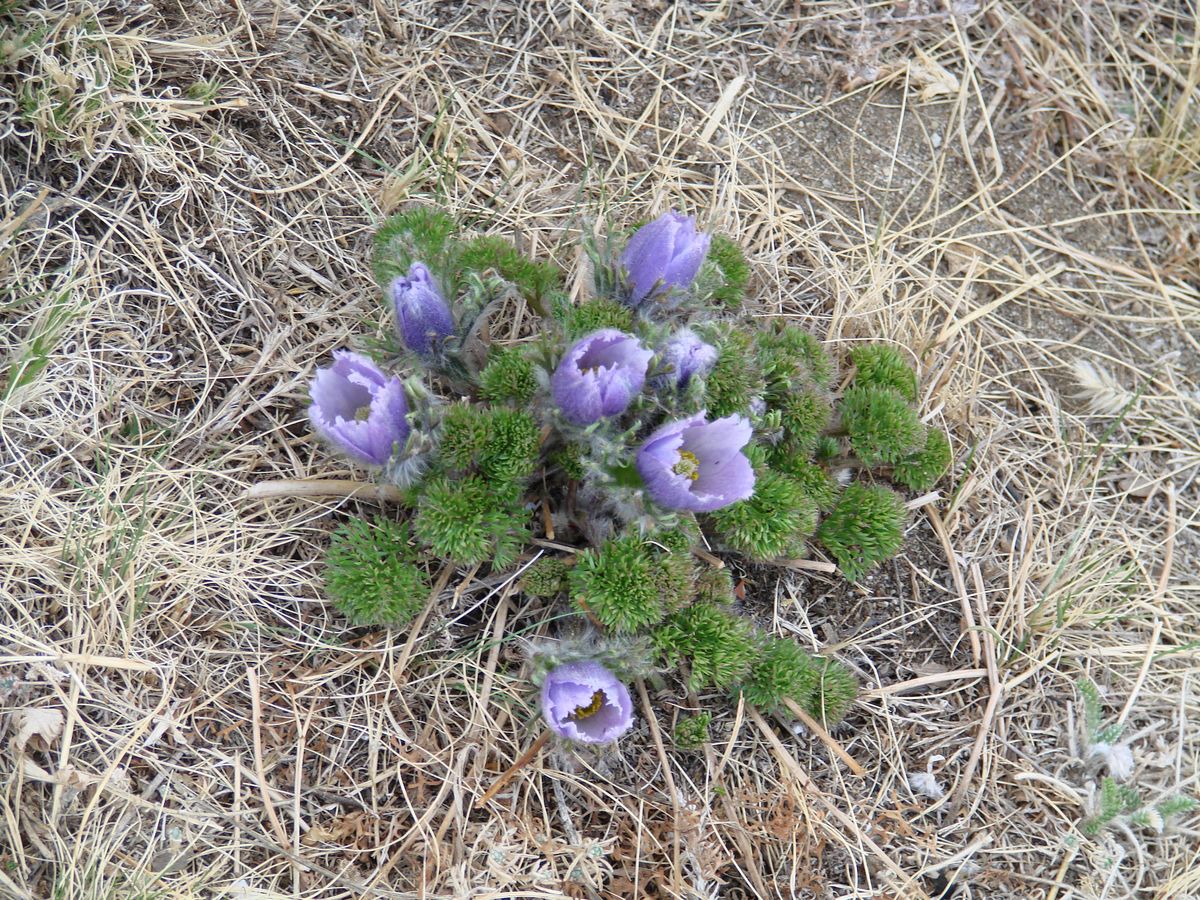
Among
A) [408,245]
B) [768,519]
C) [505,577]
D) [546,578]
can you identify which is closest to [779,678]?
[768,519]

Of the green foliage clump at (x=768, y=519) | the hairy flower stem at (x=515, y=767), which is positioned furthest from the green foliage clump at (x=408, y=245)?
the hairy flower stem at (x=515, y=767)

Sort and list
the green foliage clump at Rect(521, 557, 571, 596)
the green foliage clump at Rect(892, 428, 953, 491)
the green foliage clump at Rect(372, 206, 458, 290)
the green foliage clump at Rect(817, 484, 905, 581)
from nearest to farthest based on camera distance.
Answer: the green foliage clump at Rect(521, 557, 571, 596) → the green foliage clump at Rect(372, 206, 458, 290) → the green foliage clump at Rect(817, 484, 905, 581) → the green foliage clump at Rect(892, 428, 953, 491)

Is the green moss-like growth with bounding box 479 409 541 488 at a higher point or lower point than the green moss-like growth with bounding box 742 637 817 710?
higher

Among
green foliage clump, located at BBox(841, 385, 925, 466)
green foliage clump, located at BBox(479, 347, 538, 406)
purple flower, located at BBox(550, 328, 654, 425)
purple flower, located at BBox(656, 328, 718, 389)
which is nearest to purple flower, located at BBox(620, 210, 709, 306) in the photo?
purple flower, located at BBox(656, 328, 718, 389)

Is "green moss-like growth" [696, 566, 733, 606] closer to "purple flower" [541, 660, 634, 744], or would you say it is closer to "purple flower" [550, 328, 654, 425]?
"purple flower" [541, 660, 634, 744]

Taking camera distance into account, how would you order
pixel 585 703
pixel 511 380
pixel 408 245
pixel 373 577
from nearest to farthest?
1. pixel 585 703
2. pixel 373 577
3. pixel 511 380
4. pixel 408 245

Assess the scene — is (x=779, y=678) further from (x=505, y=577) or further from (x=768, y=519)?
(x=505, y=577)

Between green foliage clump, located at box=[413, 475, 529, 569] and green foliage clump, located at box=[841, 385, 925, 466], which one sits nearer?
green foliage clump, located at box=[413, 475, 529, 569]
